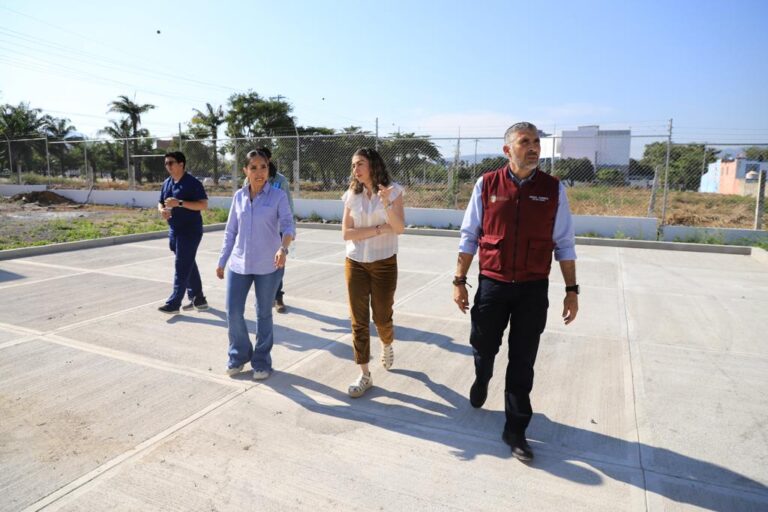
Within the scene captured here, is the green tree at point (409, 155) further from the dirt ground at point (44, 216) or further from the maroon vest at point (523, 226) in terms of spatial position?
the maroon vest at point (523, 226)

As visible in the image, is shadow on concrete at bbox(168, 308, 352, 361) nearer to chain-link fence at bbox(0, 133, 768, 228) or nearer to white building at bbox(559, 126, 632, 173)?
chain-link fence at bbox(0, 133, 768, 228)

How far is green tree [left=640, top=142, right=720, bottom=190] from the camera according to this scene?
1249 centimetres

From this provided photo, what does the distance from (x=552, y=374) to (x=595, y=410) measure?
629mm

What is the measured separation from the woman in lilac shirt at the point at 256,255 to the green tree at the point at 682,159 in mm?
11055

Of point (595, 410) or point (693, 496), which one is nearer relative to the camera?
point (693, 496)

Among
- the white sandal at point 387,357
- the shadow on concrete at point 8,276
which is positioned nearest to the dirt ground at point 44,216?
the shadow on concrete at point 8,276

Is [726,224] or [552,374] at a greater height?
[726,224]

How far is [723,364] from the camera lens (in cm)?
429

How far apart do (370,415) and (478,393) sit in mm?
754

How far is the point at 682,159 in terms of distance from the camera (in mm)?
18656

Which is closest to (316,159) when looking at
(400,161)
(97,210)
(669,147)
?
(400,161)

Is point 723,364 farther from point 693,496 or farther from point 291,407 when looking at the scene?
point 291,407

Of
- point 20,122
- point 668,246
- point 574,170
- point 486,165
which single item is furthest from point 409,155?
point 20,122

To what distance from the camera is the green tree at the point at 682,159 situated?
12.5m
